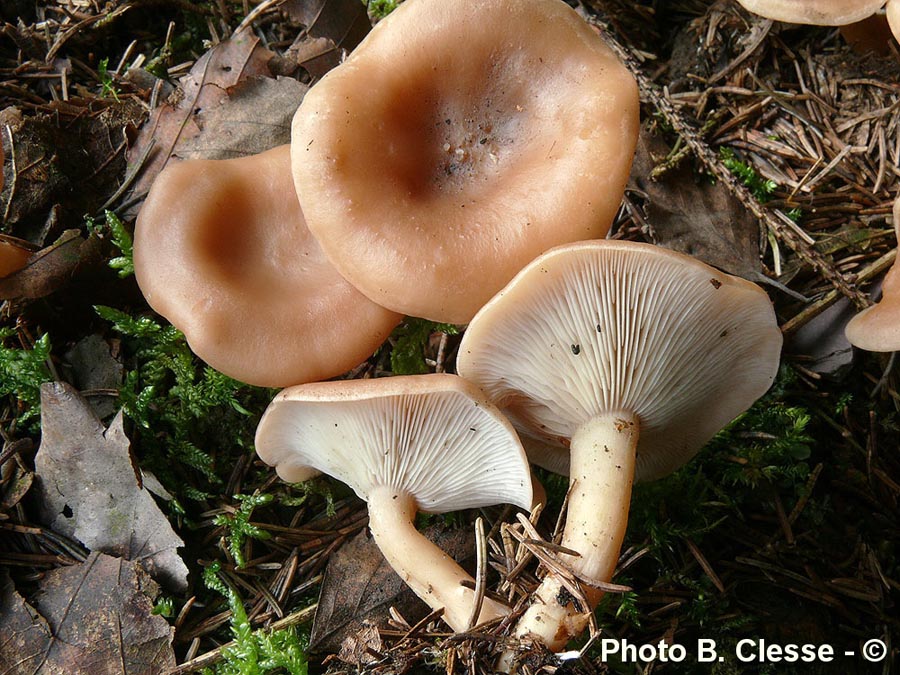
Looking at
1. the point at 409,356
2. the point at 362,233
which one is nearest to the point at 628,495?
the point at 409,356

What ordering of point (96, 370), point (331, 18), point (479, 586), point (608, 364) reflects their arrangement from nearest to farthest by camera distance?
point (479, 586) → point (608, 364) → point (96, 370) → point (331, 18)

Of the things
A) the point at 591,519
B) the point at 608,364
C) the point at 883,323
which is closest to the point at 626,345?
the point at 608,364

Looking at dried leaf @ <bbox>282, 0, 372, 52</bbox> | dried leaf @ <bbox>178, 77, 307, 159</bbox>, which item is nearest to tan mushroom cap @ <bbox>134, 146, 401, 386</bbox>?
dried leaf @ <bbox>178, 77, 307, 159</bbox>

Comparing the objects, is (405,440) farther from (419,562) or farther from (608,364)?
(608,364)

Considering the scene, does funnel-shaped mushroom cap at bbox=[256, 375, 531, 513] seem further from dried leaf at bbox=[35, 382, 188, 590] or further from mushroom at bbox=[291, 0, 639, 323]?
dried leaf at bbox=[35, 382, 188, 590]

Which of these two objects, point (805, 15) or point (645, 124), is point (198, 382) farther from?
point (805, 15)

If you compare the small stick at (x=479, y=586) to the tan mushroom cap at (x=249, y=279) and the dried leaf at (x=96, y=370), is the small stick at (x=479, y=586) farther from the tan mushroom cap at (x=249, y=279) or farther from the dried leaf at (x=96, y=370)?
the dried leaf at (x=96, y=370)

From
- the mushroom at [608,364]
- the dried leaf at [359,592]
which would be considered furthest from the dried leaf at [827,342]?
the dried leaf at [359,592]
